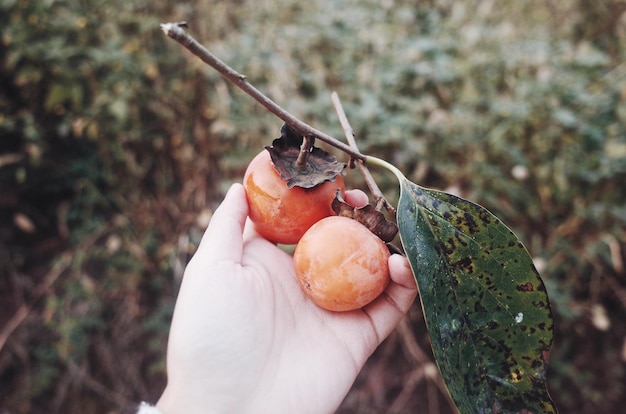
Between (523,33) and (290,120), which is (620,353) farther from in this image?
(290,120)

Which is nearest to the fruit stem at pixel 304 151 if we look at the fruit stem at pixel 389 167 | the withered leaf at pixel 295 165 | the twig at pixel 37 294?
the withered leaf at pixel 295 165

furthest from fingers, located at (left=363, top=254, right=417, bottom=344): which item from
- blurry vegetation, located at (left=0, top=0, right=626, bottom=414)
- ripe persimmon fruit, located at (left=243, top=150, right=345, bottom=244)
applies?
blurry vegetation, located at (left=0, top=0, right=626, bottom=414)

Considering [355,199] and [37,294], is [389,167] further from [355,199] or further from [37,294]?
[37,294]

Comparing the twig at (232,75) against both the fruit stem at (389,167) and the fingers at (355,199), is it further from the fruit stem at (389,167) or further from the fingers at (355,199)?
the fingers at (355,199)

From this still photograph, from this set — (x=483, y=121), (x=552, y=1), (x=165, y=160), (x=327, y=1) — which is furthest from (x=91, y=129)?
(x=552, y=1)

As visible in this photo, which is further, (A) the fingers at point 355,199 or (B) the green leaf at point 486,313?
(A) the fingers at point 355,199

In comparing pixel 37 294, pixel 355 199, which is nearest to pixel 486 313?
pixel 355 199

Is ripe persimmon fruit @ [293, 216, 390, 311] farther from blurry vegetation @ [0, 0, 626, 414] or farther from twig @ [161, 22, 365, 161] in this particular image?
blurry vegetation @ [0, 0, 626, 414]
